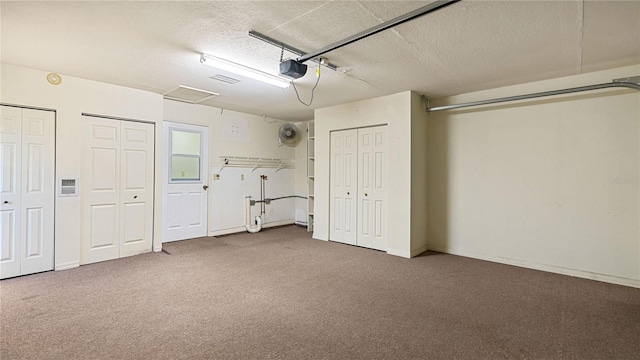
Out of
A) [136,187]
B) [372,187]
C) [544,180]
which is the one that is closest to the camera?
[544,180]

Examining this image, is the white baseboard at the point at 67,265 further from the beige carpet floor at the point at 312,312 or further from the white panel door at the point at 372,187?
the white panel door at the point at 372,187

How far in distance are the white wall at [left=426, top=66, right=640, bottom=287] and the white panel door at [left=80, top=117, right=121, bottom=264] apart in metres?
4.80

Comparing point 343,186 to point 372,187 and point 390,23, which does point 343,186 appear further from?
point 390,23

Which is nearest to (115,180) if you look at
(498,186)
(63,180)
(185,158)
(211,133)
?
(63,180)

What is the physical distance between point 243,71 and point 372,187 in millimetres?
2689

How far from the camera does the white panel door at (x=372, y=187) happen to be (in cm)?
491

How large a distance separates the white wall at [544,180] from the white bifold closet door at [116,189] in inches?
177

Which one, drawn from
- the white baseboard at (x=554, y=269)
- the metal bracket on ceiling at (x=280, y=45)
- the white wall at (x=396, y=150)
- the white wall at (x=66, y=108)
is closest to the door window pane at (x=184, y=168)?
the white wall at (x=66, y=108)

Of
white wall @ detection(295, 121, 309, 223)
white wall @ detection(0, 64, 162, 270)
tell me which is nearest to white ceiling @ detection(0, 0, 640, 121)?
white wall @ detection(0, 64, 162, 270)

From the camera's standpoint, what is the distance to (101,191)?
4.20 metres

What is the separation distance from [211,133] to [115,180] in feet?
6.38

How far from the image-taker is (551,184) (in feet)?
13.0

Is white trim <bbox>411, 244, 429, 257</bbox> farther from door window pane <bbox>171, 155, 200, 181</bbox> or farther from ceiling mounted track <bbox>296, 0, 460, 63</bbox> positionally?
door window pane <bbox>171, 155, 200, 181</bbox>

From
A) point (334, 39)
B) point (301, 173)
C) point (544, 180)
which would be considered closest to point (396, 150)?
point (544, 180)
